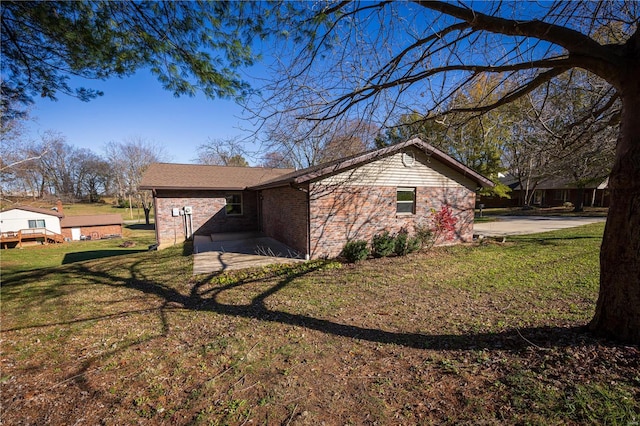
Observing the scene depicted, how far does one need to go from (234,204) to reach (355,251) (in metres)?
9.25

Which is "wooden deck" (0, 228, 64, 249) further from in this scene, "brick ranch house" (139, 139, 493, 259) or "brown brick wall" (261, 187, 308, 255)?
"brown brick wall" (261, 187, 308, 255)

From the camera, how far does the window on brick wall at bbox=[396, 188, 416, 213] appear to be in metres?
10.1

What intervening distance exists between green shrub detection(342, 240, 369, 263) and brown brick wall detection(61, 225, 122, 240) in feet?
97.6

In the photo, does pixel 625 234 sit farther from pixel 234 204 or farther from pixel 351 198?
pixel 234 204

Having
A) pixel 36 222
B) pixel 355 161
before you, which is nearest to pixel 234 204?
pixel 355 161

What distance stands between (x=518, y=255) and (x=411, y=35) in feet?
27.7

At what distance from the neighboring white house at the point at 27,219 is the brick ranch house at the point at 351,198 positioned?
2343 cm

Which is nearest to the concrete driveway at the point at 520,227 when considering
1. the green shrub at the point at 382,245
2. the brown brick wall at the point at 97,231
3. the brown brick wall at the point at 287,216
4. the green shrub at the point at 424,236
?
the green shrub at the point at 424,236

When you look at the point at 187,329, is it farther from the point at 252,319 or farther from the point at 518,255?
the point at 518,255

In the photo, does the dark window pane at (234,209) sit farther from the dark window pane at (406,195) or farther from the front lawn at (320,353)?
the dark window pane at (406,195)

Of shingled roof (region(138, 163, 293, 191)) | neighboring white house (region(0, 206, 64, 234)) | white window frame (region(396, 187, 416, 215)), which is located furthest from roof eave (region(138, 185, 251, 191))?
neighboring white house (region(0, 206, 64, 234))

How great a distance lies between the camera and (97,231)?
2836 centimetres

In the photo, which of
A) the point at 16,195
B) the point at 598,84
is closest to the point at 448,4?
the point at 598,84

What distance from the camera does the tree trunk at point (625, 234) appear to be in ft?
8.30
